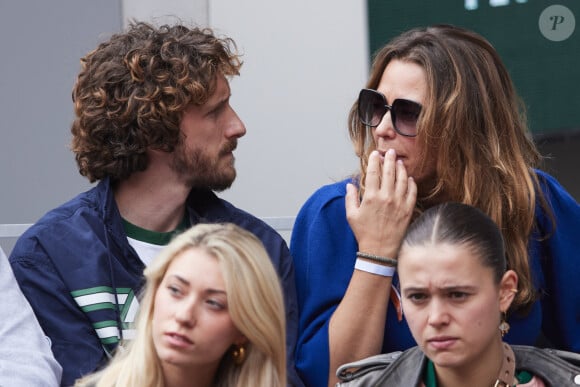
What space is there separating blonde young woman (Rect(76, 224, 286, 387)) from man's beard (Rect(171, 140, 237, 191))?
0.61 meters

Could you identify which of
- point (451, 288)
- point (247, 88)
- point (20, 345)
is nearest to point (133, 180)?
point (20, 345)

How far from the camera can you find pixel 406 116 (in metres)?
3.62

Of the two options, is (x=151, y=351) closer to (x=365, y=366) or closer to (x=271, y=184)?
(x=365, y=366)

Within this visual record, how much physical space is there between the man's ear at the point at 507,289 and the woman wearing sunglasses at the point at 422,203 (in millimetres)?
314

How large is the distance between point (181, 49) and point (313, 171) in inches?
38.5

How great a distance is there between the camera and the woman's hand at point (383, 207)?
3479mm

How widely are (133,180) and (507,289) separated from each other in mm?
1358

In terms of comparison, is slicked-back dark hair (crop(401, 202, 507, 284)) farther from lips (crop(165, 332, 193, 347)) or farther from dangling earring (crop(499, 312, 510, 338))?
lips (crop(165, 332, 193, 347))

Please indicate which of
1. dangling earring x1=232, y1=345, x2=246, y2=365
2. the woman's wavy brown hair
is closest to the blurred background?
the woman's wavy brown hair

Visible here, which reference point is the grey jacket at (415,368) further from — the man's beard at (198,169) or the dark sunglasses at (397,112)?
the man's beard at (198,169)

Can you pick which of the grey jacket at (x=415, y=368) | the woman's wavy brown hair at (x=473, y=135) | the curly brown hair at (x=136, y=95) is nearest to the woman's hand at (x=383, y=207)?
the woman's wavy brown hair at (x=473, y=135)

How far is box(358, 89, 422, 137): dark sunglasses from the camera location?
11.9 ft

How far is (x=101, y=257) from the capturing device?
11.8ft

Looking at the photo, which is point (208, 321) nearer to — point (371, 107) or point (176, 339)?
point (176, 339)
